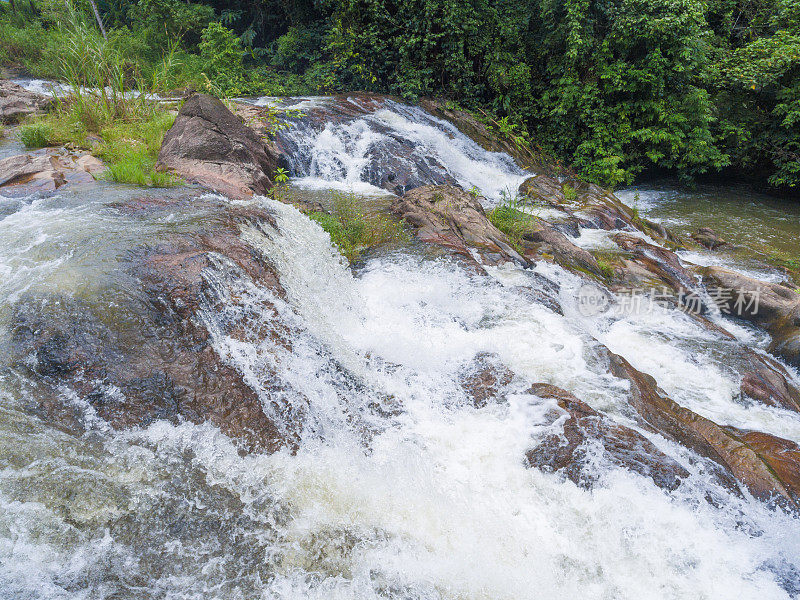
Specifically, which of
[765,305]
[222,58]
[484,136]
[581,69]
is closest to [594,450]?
[765,305]

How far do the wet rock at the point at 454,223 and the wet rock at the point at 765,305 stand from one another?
9.43 ft

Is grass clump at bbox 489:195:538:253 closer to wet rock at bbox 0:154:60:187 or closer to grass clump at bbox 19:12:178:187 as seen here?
grass clump at bbox 19:12:178:187

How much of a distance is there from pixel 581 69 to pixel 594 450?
1109cm

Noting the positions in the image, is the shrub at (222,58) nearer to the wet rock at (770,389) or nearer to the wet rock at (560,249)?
the wet rock at (560,249)

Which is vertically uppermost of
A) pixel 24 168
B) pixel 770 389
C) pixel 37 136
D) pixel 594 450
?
pixel 37 136

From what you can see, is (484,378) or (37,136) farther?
(37,136)

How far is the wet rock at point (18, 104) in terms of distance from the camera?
24.5ft

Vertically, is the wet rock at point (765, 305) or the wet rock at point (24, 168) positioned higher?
the wet rock at point (24, 168)

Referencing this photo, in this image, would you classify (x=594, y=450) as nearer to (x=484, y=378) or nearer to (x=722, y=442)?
(x=484, y=378)

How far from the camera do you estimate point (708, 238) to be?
8.48 metres

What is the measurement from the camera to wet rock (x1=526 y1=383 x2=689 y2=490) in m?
3.01

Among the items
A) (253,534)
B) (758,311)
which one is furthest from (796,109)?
(253,534)

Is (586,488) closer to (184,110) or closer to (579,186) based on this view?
(184,110)

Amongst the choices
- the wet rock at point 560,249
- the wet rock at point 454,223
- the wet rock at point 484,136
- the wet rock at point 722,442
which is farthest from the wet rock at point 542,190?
the wet rock at point 722,442
